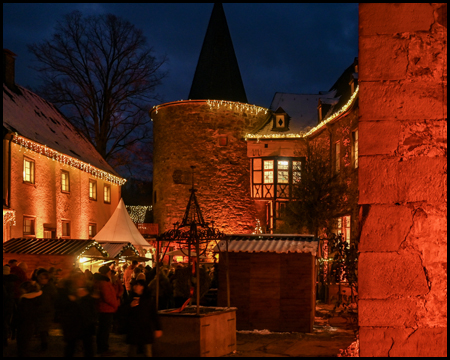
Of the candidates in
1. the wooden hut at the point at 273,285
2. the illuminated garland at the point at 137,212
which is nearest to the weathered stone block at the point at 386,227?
the wooden hut at the point at 273,285

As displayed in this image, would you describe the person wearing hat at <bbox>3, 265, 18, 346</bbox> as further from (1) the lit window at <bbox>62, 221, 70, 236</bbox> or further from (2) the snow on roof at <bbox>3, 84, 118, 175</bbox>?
(1) the lit window at <bbox>62, 221, 70, 236</bbox>

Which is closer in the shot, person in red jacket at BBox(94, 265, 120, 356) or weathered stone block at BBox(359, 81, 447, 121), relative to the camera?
weathered stone block at BBox(359, 81, 447, 121)

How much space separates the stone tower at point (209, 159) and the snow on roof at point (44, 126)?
17.5 feet

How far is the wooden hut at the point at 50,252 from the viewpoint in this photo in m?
14.5

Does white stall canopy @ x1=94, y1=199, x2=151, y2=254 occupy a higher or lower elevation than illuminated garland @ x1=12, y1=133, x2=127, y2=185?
lower

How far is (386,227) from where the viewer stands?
3.20 meters

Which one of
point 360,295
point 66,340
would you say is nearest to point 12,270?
point 66,340

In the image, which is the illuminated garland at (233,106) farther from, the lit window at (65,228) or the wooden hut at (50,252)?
the wooden hut at (50,252)

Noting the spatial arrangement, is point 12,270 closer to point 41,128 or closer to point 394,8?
point 394,8

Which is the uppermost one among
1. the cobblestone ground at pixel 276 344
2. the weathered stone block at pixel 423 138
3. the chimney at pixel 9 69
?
the chimney at pixel 9 69

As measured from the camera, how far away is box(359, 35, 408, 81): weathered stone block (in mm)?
3283

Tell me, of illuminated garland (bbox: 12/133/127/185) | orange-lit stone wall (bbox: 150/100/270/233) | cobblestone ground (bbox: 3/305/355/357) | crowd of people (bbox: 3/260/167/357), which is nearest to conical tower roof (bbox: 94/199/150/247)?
illuminated garland (bbox: 12/133/127/185)

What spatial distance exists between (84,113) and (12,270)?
2108 cm

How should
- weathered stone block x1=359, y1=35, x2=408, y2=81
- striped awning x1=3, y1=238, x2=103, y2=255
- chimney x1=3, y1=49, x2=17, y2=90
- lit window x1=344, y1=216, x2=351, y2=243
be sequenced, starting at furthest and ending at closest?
lit window x1=344, y1=216, x2=351, y2=243 < chimney x1=3, y1=49, x2=17, y2=90 < striped awning x1=3, y1=238, x2=103, y2=255 < weathered stone block x1=359, y1=35, x2=408, y2=81
